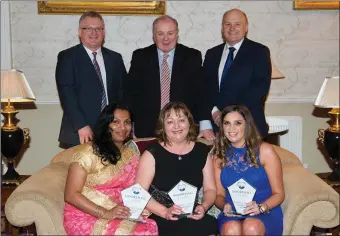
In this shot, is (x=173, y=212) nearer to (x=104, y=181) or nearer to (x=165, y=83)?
(x=104, y=181)

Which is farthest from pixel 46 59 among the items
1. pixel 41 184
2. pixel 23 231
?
pixel 41 184

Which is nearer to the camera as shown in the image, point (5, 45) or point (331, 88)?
point (331, 88)

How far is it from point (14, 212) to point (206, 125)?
1556 millimetres

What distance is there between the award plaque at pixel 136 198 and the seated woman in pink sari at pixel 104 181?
0.05 meters

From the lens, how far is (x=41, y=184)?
12.3 feet

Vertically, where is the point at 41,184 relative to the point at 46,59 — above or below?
below

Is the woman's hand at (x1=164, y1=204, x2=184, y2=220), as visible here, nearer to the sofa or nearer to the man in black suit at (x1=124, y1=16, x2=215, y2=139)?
the sofa

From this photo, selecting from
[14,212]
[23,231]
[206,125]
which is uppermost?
[206,125]

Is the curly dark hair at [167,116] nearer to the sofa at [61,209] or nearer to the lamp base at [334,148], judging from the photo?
the sofa at [61,209]

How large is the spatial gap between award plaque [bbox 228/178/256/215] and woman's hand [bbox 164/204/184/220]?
0.32 m

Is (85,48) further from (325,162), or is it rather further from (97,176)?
(325,162)

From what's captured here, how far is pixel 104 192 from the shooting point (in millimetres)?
3738

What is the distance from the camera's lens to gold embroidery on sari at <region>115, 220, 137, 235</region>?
351 centimetres

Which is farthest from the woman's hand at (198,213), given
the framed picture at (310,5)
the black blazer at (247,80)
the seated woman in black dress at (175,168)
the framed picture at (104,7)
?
the framed picture at (310,5)
